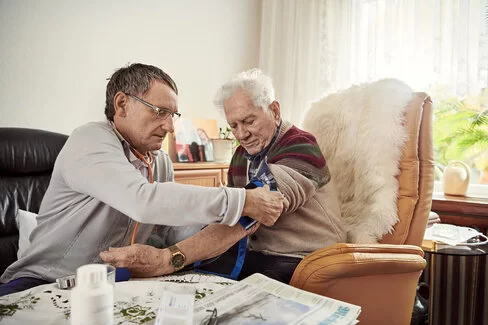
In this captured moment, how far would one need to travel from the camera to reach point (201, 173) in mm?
2697

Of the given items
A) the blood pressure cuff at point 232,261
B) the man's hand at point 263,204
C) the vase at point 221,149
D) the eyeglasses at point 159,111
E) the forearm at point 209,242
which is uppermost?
the eyeglasses at point 159,111

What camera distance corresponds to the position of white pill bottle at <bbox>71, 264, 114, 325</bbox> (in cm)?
62

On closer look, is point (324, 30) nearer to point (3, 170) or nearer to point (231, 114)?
point (231, 114)

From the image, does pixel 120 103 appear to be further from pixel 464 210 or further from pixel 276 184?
pixel 464 210

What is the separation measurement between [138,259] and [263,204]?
39cm

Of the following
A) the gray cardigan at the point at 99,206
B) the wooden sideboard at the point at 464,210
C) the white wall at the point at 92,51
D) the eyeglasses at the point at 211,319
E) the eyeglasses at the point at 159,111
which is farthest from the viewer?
the wooden sideboard at the point at 464,210

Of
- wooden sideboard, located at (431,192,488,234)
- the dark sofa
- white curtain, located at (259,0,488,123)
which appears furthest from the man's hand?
white curtain, located at (259,0,488,123)

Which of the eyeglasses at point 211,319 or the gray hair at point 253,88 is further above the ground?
the gray hair at point 253,88

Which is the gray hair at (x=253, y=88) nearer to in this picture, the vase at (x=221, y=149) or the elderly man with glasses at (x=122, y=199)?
the elderly man with glasses at (x=122, y=199)

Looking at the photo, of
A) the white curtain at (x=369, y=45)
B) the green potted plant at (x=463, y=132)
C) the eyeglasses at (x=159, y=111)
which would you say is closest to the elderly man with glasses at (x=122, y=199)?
the eyeglasses at (x=159, y=111)

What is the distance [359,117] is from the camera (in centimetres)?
167

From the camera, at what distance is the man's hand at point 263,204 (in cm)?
117

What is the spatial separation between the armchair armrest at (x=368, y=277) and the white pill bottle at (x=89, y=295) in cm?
68

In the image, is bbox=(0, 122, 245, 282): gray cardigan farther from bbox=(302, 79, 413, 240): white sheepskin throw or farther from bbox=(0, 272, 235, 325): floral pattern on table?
bbox=(302, 79, 413, 240): white sheepskin throw
